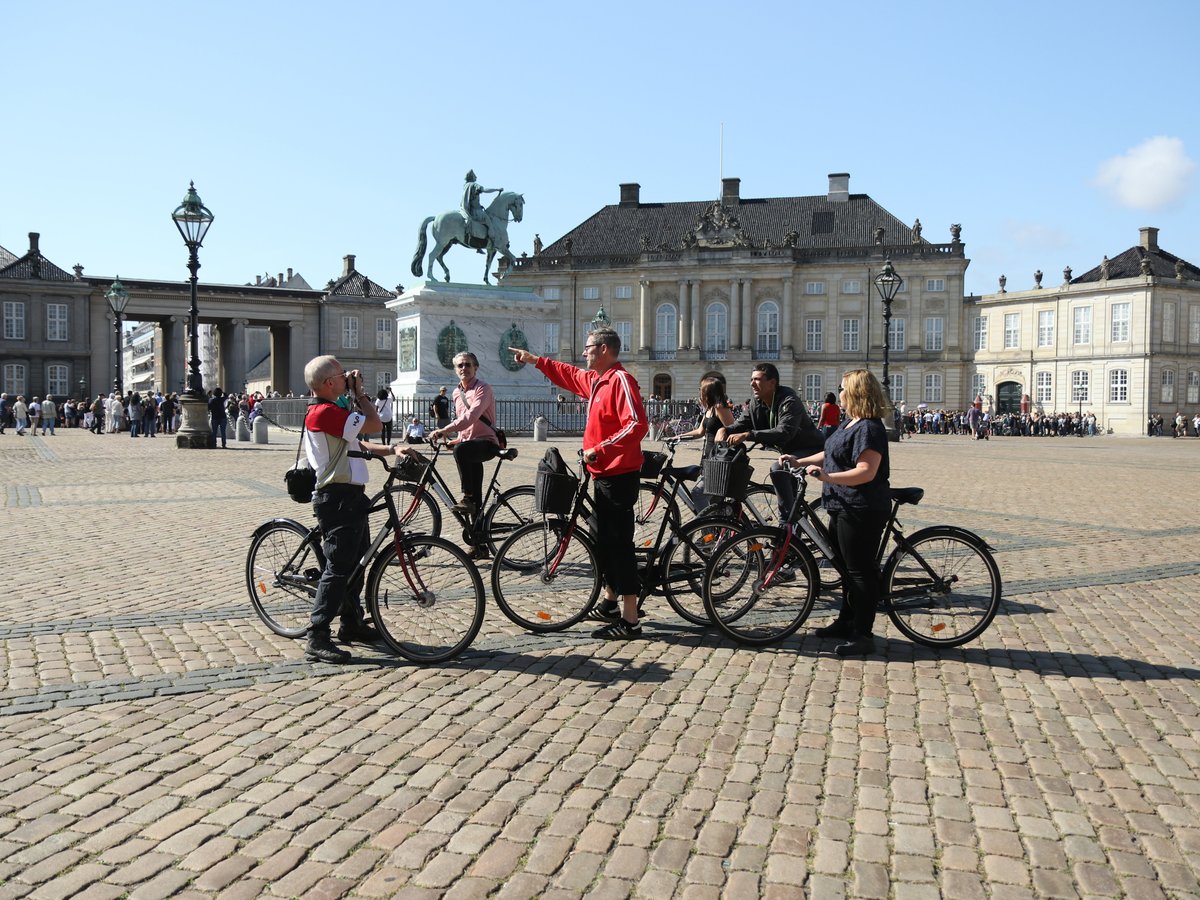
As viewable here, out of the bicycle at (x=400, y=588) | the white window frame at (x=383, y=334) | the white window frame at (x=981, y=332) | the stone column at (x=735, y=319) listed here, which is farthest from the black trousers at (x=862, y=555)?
the white window frame at (x=981, y=332)

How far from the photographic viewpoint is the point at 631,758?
4.37 meters

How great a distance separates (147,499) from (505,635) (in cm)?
932

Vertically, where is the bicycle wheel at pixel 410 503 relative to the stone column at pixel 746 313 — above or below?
below

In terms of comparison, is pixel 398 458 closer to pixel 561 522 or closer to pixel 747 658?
pixel 561 522

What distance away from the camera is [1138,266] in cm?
7350

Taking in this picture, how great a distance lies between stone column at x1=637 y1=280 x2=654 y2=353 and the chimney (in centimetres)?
1633

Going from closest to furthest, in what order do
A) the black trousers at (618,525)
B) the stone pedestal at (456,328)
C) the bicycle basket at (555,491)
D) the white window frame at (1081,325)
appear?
the black trousers at (618,525), the bicycle basket at (555,491), the stone pedestal at (456,328), the white window frame at (1081,325)

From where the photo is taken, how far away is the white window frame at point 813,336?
76938 mm

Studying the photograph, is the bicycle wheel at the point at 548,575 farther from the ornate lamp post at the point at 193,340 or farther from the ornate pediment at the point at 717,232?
the ornate pediment at the point at 717,232

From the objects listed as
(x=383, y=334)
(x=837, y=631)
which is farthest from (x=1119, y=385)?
(x=837, y=631)

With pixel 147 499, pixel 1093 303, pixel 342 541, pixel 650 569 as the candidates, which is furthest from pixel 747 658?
pixel 1093 303

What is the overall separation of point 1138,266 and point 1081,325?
214 inches

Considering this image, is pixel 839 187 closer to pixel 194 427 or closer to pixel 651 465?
pixel 194 427

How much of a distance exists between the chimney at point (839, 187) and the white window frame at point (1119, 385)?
918 inches
